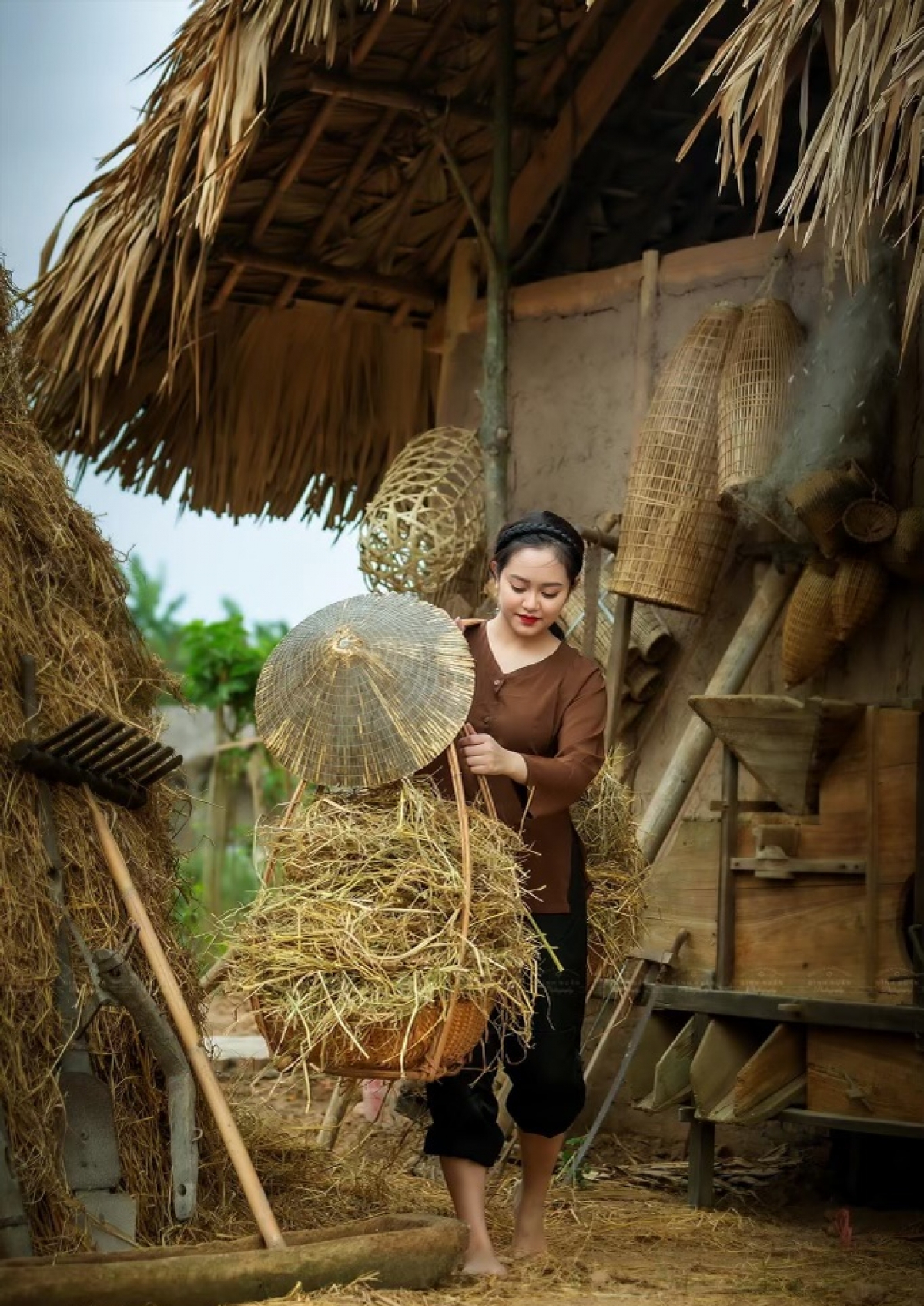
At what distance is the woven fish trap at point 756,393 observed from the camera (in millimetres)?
5250

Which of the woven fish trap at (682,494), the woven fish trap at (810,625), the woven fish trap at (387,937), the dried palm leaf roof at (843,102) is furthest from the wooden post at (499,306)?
the woven fish trap at (387,937)

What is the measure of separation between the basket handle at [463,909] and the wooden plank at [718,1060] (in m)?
1.50

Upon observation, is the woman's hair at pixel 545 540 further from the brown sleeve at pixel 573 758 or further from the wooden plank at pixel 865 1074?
the wooden plank at pixel 865 1074

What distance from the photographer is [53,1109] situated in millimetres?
3518

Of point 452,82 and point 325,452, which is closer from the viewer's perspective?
point 452,82

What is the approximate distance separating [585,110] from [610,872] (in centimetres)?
354

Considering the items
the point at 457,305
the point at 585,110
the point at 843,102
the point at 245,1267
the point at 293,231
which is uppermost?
the point at 585,110

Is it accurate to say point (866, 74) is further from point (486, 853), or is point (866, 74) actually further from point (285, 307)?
point (285, 307)

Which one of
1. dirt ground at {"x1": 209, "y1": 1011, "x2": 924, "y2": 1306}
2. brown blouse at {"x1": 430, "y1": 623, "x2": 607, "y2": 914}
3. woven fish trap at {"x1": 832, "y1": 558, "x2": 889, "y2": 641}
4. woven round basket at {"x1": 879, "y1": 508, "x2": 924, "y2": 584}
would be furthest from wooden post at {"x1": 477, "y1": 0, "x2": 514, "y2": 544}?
brown blouse at {"x1": 430, "y1": 623, "x2": 607, "y2": 914}

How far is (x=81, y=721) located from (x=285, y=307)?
3624 mm

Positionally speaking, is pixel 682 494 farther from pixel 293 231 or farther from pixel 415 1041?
pixel 415 1041

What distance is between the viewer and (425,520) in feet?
20.0

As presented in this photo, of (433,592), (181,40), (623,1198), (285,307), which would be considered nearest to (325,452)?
(285,307)

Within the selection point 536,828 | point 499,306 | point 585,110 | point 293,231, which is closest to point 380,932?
point 536,828
